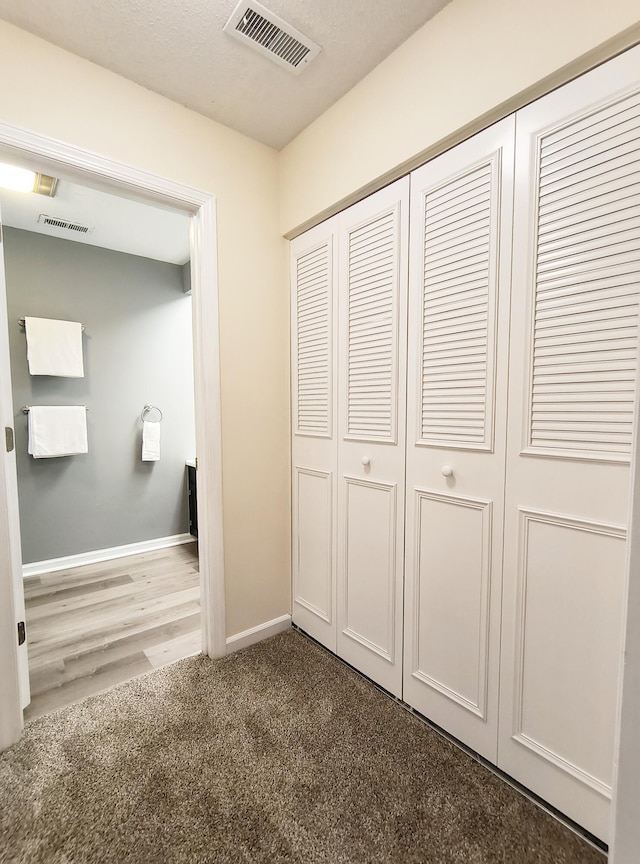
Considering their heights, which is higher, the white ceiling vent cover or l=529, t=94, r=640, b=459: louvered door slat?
the white ceiling vent cover

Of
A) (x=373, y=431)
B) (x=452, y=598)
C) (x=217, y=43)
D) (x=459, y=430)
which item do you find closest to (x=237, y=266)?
(x=217, y=43)

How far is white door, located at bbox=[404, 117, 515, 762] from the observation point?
125cm

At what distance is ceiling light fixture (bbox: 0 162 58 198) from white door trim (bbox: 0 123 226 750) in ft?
2.42

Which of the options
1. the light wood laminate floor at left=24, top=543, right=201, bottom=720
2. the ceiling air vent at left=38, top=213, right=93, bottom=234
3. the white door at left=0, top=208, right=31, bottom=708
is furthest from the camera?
the ceiling air vent at left=38, top=213, right=93, bottom=234

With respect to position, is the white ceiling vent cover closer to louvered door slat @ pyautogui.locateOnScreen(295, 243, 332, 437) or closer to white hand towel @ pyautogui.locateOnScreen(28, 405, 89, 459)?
louvered door slat @ pyautogui.locateOnScreen(295, 243, 332, 437)

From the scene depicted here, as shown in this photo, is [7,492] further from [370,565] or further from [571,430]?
[571,430]

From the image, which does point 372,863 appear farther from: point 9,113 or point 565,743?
point 9,113

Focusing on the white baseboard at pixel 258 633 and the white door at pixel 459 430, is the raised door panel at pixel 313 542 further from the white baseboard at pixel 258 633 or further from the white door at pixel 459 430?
the white door at pixel 459 430

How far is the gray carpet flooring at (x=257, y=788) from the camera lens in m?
1.08

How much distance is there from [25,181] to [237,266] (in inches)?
54.1

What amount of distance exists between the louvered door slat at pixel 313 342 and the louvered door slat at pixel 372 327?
0.16 metres

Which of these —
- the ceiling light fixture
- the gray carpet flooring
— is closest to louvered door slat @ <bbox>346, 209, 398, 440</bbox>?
the gray carpet flooring

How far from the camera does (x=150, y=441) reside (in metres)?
3.40

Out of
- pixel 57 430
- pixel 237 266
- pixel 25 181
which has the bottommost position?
pixel 57 430
